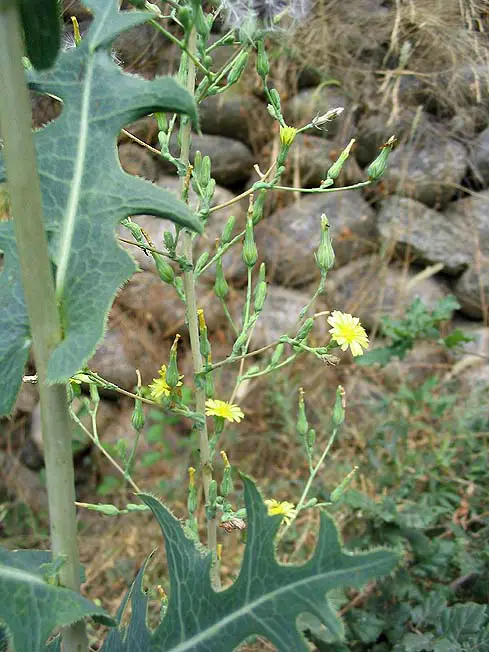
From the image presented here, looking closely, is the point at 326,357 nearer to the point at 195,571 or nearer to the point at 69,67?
the point at 195,571

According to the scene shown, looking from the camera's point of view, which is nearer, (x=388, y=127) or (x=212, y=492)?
(x=212, y=492)

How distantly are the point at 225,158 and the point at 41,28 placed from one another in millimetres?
2772

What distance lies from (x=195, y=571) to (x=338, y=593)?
61 centimetres

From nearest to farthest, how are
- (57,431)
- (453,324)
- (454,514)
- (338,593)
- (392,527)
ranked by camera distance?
(57,431) → (338,593) → (392,527) → (454,514) → (453,324)

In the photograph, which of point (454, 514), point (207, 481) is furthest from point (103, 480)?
point (207, 481)

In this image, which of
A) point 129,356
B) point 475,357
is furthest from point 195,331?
point 129,356

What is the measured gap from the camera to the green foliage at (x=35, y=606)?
1.51 ft

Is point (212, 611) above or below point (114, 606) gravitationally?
above

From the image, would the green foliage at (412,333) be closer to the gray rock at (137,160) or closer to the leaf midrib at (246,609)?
the leaf midrib at (246,609)

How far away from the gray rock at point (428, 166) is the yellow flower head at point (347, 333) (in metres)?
2.22

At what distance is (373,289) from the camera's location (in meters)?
3.03

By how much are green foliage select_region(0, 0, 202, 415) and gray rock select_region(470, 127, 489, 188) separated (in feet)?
9.30

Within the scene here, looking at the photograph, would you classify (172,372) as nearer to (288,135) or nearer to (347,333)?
(347,333)

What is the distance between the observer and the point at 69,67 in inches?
20.5
